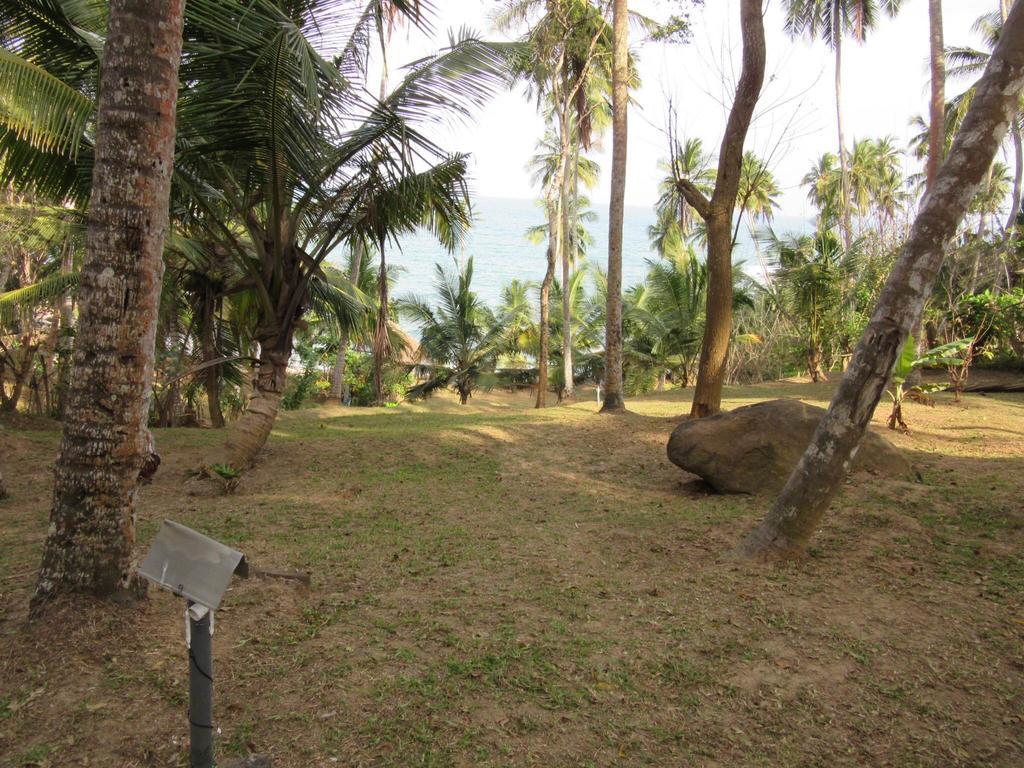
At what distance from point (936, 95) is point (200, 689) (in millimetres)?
17518

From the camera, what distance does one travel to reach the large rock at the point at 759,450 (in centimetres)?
677

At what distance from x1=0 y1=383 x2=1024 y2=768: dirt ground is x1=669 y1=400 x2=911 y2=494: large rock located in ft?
0.85

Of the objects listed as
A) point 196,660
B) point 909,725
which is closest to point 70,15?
point 196,660

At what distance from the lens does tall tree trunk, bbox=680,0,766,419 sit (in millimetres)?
8234

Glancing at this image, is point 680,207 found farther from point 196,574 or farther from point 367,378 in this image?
point 196,574

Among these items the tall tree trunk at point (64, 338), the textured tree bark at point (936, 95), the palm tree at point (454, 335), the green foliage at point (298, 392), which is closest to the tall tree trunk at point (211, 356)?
the tall tree trunk at point (64, 338)

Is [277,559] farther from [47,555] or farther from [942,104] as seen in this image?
[942,104]

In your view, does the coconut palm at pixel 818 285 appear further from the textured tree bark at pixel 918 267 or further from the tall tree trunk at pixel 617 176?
the textured tree bark at pixel 918 267

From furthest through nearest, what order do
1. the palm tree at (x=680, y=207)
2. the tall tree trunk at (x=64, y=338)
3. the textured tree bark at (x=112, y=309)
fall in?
the palm tree at (x=680, y=207)
the tall tree trunk at (x=64, y=338)
the textured tree bark at (x=112, y=309)

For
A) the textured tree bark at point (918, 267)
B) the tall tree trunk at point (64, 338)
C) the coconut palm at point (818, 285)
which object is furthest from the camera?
the coconut palm at point (818, 285)

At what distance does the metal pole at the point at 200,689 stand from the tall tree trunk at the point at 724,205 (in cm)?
715

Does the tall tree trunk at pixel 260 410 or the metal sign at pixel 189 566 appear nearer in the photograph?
the metal sign at pixel 189 566

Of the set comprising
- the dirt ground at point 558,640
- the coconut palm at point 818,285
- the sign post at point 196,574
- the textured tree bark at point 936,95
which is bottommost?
the dirt ground at point 558,640

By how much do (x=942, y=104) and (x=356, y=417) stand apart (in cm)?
1377
